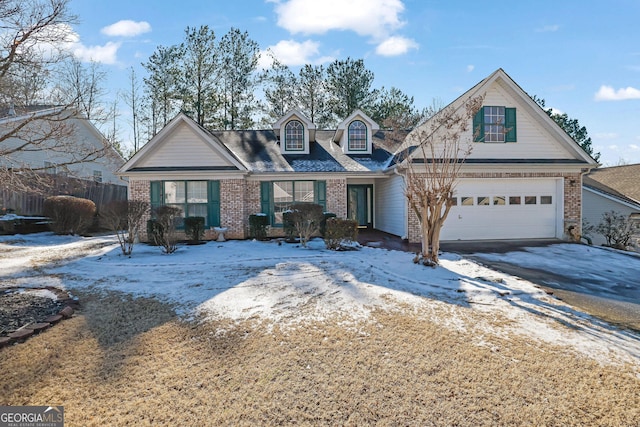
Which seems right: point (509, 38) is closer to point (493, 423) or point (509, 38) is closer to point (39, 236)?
point (493, 423)

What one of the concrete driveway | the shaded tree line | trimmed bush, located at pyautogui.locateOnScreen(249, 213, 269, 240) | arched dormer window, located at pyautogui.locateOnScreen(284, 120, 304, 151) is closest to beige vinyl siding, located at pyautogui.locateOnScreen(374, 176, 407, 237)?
the concrete driveway

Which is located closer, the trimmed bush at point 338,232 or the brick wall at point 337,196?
the trimmed bush at point 338,232

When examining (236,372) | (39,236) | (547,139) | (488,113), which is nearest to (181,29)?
(39,236)

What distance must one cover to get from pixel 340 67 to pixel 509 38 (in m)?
17.4

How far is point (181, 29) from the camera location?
24.3 m

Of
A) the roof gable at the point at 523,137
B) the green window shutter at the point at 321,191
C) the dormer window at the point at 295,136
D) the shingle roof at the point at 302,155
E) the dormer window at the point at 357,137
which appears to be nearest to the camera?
the roof gable at the point at 523,137

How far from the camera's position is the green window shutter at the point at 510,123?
42.4 ft

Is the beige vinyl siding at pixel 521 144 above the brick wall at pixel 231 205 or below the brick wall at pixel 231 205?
above

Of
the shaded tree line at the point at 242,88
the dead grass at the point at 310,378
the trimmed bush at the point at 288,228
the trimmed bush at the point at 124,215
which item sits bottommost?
the dead grass at the point at 310,378

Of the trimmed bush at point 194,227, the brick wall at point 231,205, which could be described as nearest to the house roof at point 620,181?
the brick wall at point 231,205

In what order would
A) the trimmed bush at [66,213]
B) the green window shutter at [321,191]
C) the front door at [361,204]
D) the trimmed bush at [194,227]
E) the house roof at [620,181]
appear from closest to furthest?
1. the trimmed bush at [194,227]
2. the green window shutter at [321,191]
3. the trimmed bush at [66,213]
4. the front door at [361,204]
5. the house roof at [620,181]

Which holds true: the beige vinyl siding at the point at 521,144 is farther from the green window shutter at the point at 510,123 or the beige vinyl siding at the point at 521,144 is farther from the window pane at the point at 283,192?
the window pane at the point at 283,192

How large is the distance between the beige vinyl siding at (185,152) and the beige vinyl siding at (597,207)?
1656 centimetres

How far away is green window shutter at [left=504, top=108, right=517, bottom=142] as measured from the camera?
12.9 meters
